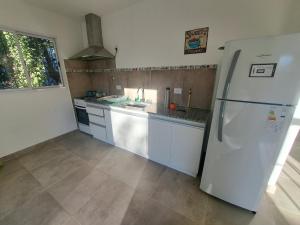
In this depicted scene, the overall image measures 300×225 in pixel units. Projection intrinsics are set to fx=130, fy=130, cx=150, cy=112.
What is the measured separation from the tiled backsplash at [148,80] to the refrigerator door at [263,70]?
2.66 feet

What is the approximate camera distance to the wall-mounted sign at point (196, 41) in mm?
1823

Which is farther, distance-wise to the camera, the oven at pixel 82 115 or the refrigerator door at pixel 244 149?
the oven at pixel 82 115

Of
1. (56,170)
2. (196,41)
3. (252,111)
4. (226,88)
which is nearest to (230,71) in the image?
(226,88)

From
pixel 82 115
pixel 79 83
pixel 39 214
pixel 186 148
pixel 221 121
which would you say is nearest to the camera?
pixel 221 121

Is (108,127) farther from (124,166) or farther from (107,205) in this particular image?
(107,205)

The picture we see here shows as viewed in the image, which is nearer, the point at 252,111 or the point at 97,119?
the point at 252,111

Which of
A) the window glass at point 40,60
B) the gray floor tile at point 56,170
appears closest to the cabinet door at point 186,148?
the gray floor tile at point 56,170

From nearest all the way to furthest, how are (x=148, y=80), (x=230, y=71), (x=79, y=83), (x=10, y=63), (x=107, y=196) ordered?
(x=230, y=71) → (x=107, y=196) → (x=10, y=63) → (x=148, y=80) → (x=79, y=83)

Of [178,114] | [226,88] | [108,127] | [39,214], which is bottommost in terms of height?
[39,214]

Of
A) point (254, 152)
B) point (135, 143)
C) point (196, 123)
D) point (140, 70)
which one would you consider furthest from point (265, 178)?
point (140, 70)

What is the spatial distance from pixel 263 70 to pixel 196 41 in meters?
1.14

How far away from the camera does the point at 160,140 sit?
6.31 ft

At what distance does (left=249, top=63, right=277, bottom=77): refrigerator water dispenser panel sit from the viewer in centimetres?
99

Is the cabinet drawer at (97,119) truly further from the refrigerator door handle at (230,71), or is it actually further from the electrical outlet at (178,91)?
the refrigerator door handle at (230,71)
